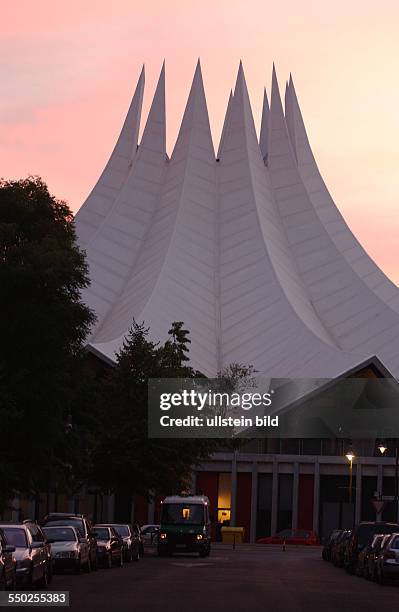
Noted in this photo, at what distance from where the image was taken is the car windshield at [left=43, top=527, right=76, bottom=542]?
33.3 meters

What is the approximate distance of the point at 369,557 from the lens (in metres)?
36.2

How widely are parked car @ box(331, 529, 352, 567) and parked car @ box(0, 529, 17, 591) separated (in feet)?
70.4

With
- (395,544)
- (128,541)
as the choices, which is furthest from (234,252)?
(395,544)

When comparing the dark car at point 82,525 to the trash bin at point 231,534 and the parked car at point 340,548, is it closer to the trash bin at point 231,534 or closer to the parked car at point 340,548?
the parked car at point 340,548

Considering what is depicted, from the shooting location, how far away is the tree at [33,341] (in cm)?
3562

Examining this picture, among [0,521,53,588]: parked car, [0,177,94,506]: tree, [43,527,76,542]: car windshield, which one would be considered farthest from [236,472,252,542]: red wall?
[0,521,53,588]: parked car

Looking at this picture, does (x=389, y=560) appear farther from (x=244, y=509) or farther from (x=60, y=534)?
(x=244, y=509)

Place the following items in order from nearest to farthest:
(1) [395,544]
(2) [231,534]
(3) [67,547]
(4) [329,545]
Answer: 1. (1) [395,544]
2. (3) [67,547]
3. (4) [329,545]
4. (2) [231,534]

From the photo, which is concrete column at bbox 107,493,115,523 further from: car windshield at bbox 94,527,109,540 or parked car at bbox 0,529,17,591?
parked car at bbox 0,529,17,591

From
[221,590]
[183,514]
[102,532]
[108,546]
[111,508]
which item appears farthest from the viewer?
[111,508]

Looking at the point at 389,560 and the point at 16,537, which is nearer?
the point at 16,537

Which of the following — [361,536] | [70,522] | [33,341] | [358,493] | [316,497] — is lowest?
[361,536]

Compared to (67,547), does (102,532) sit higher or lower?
higher

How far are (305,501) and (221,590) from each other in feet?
188
